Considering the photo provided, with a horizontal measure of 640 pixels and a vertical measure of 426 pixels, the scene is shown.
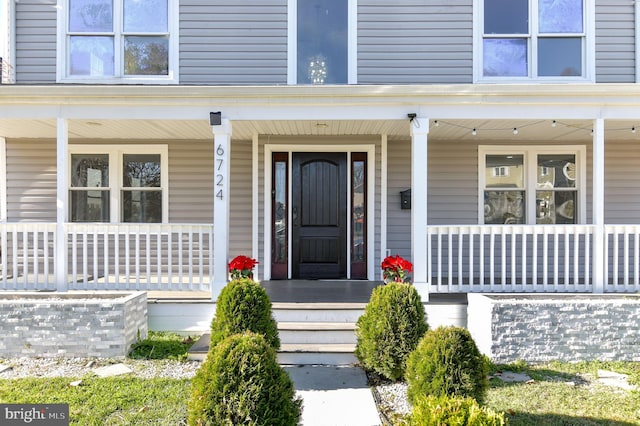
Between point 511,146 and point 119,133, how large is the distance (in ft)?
19.7

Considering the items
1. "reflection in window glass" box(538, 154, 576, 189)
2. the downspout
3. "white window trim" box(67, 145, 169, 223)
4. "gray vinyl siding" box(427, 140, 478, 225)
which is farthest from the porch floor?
the downspout

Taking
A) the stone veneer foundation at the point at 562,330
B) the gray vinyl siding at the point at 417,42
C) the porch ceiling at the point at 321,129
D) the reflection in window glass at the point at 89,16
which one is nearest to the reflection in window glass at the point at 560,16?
the gray vinyl siding at the point at 417,42

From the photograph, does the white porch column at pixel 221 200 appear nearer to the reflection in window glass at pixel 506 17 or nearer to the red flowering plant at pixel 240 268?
the red flowering plant at pixel 240 268

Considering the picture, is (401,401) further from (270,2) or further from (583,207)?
(270,2)

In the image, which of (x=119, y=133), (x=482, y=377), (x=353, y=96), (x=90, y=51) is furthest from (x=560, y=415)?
(x=90, y=51)

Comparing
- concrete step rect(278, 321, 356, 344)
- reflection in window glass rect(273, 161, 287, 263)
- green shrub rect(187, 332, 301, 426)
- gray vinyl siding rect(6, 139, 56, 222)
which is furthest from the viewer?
gray vinyl siding rect(6, 139, 56, 222)

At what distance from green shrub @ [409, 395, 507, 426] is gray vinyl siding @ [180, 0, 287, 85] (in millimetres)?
5541

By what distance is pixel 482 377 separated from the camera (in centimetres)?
304

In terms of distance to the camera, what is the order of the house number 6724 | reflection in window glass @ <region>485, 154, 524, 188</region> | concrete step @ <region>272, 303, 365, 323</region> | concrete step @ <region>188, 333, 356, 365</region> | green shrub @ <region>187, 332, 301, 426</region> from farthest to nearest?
reflection in window glass @ <region>485, 154, 524, 188</region> < the house number 6724 < concrete step @ <region>272, 303, 365, 323</region> < concrete step @ <region>188, 333, 356, 365</region> < green shrub @ <region>187, 332, 301, 426</region>

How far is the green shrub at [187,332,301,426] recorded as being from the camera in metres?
2.39

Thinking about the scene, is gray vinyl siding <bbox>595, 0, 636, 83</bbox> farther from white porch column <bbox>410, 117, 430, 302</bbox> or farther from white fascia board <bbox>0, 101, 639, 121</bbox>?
white porch column <bbox>410, 117, 430, 302</bbox>

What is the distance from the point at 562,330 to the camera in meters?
4.39

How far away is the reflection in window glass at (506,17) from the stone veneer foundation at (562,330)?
4331 millimetres

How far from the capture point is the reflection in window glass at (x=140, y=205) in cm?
686
